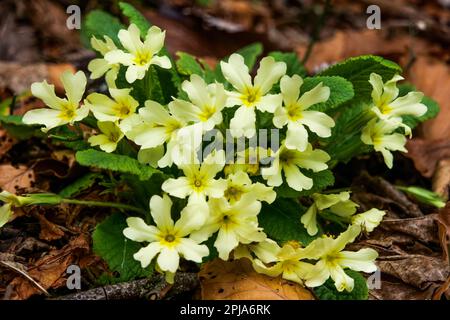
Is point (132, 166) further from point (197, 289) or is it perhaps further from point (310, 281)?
point (310, 281)

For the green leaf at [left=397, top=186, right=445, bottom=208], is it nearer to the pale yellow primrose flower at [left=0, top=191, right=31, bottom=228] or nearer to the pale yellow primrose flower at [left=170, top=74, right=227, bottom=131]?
the pale yellow primrose flower at [left=170, top=74, right=227, bottom=131]

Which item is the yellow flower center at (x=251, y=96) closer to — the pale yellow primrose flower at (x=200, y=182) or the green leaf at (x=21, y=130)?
the pale yellow primrose flower at (x=200, y=182)

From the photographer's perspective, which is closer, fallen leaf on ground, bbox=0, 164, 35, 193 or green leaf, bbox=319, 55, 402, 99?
green leaf, bbox=319, 55, 402, 99

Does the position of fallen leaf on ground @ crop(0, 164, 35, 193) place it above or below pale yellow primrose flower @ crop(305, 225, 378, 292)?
below

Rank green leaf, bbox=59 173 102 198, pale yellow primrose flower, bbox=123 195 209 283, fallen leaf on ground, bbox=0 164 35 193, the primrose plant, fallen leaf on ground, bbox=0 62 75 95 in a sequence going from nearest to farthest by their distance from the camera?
pale yellow primrose flower, bbox=123 195 209 283
the primrose plant
green leaf, bbox=59 173 102 198
fallen leaf on ground, bbox=0 164 35 193
fallen leaf on ground, bbox=0 62 75 95

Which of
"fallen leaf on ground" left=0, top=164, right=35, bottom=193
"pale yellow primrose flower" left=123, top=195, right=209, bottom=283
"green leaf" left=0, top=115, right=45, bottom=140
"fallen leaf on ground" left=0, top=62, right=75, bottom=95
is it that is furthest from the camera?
"fallen leaf on ground" left=0, top=62, right=75, bottom=95

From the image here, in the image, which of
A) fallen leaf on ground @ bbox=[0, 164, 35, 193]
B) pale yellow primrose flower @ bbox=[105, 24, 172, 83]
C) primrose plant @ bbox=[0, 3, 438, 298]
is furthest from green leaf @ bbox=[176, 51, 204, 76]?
fallen leaf on ground @ bbox=[0, 164, 35, 193]
